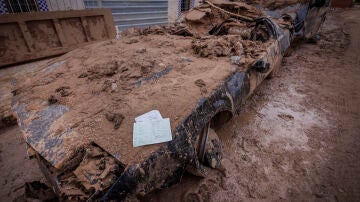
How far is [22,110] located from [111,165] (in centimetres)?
117

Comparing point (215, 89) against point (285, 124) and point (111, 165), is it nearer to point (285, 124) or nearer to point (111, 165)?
point (111, 165)

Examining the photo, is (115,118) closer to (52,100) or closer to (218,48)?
(52,100)

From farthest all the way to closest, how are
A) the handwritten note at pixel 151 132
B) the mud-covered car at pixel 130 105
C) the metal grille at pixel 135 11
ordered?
the metal grille at pixel 135 11, the handwritten note at pixel 151 132, the mud-covered car at pixel 130 105

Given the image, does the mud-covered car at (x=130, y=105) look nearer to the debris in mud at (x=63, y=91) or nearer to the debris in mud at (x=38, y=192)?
the debris in mud at (x=63, y=91)

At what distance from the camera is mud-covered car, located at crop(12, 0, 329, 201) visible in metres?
1.21

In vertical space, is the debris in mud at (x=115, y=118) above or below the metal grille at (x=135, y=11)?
below

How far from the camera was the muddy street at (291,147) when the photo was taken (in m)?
Result: 1.92

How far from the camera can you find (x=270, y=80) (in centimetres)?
427

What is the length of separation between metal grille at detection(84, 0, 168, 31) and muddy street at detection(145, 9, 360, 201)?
5067 mm

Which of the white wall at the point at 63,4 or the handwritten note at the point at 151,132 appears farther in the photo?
the white wall at the point at 63,4

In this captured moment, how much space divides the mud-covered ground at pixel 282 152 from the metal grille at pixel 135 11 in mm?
4578

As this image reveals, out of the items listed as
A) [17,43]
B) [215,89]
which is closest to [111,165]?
[215,89]

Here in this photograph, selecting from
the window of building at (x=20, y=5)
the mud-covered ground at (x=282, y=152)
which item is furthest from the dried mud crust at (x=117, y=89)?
the window of building at (x=20, y=5)

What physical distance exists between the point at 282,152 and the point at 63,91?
2.64 meters
